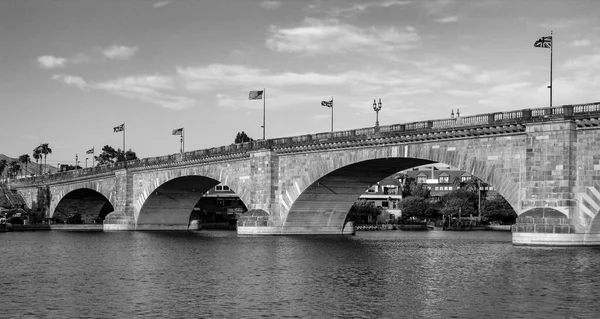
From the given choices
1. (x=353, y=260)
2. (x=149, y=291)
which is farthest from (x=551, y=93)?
(x=149, y=291)

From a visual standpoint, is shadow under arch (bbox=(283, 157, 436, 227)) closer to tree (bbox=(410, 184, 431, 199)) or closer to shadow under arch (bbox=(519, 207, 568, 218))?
shadow under arch (bbox=(519, 207, 568, 218))

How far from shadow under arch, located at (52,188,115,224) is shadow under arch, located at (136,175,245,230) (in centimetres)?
2703

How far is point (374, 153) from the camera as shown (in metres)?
72.2

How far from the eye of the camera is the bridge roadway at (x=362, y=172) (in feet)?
184

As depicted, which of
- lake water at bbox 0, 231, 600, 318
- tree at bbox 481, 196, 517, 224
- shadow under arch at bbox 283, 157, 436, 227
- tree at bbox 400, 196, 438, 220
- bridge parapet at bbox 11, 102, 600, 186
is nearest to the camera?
lake water at bbox 0, 231, 600, 318

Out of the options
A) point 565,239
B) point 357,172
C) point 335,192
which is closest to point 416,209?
point 335,192

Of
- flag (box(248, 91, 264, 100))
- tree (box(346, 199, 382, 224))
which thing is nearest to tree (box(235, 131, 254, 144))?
tree (box(346, 199, 382, 224))

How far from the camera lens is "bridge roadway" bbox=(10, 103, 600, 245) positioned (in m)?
56.1

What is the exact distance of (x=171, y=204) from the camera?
376 ft

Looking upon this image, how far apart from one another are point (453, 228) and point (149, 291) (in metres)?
98.8

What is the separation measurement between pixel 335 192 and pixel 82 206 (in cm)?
7793

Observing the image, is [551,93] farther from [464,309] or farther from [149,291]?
[149,291]

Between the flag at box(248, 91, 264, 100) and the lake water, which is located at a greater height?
the flag at box(248, 91, 264, 100)

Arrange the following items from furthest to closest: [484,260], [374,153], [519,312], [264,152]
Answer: [264,152] < [374,153] < [484,260] < [519,312]
